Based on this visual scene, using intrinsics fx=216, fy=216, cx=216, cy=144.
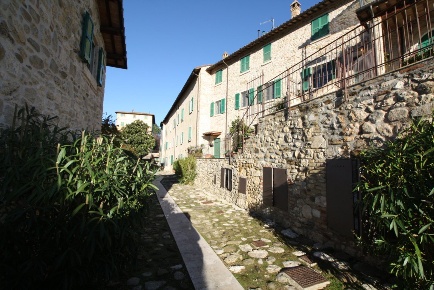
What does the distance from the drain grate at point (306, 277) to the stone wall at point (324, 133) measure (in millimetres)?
1031

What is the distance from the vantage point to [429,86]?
3.08m

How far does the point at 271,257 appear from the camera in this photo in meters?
4.03

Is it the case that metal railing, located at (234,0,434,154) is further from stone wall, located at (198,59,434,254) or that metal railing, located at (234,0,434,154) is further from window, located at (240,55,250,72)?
window, located at (240,55,250,72)

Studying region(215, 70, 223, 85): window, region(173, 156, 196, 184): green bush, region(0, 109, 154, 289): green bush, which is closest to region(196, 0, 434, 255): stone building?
region(0, 109, 154, 289): green bush

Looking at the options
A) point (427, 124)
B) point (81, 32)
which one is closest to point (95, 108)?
point (81, 32)

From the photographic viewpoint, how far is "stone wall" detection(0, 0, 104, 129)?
2.75 metres

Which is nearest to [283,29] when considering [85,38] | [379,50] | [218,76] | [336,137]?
Answer: [218,76]

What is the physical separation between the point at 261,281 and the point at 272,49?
15261mm

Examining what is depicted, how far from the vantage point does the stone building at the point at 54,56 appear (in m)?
2.79

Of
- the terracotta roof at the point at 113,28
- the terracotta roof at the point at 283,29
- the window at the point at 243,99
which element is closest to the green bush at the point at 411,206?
the terracotta roof at the point at 113,28

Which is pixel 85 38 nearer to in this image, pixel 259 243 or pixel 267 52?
pixel 259 243

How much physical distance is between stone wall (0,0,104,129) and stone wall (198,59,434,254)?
16.9 feet

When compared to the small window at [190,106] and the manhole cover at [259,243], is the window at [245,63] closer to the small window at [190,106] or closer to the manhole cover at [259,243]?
the small window at [190,106]

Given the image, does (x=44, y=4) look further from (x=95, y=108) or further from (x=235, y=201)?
(x=235, y=201)
